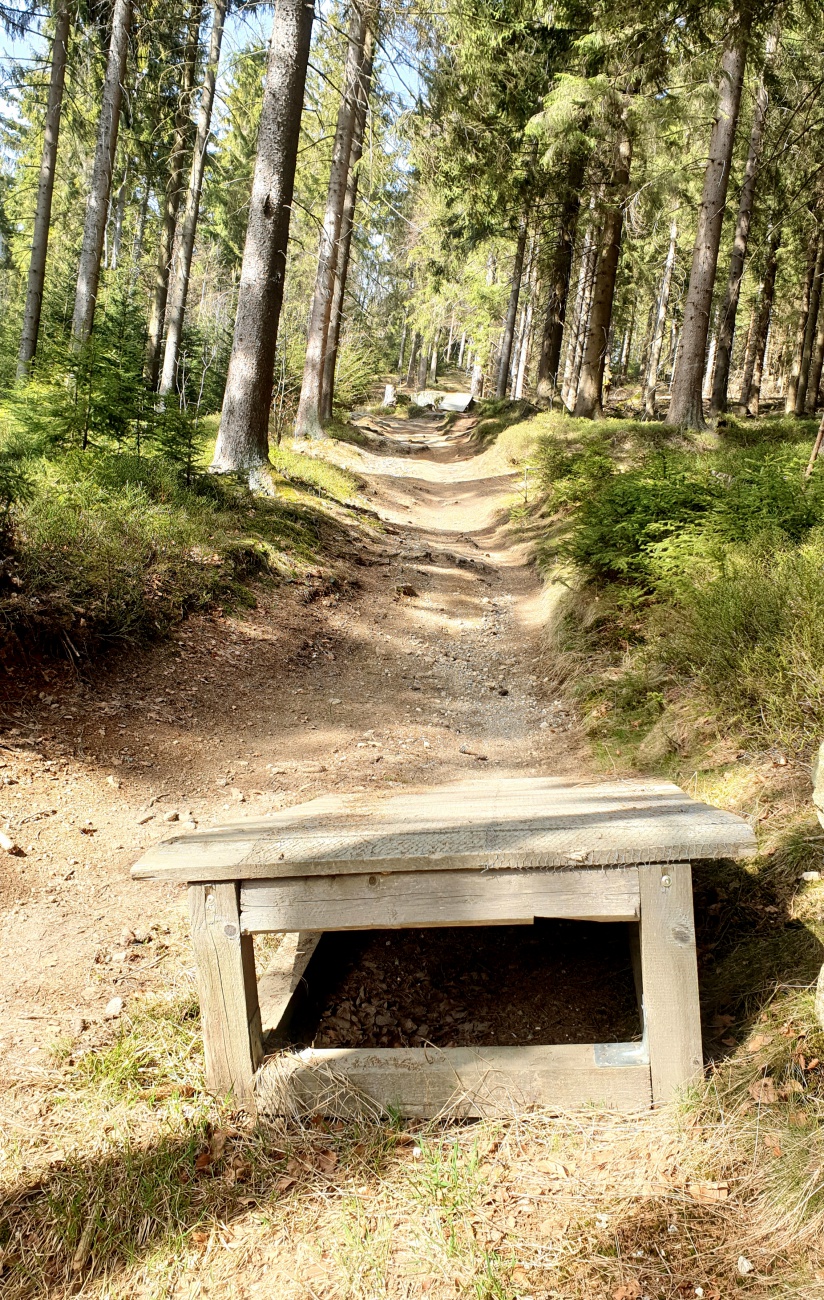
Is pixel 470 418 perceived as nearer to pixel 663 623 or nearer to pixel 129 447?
pixel 129 447

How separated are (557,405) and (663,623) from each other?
815 inches

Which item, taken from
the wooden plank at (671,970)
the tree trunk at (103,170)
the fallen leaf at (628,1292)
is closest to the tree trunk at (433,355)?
the tree trunk at (103,170)

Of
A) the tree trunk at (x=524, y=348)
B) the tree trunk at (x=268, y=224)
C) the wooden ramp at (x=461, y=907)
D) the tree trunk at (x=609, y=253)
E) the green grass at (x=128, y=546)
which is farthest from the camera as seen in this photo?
the tree trunk at (x=524, y=348)

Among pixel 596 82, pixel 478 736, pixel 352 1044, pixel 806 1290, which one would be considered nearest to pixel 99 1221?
pixel 352 1044

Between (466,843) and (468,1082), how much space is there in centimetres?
84

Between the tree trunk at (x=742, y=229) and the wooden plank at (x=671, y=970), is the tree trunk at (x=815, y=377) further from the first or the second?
the wooden plank at (x=671, y=970)

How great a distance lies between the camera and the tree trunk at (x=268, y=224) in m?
9.79

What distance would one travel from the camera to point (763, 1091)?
250cm

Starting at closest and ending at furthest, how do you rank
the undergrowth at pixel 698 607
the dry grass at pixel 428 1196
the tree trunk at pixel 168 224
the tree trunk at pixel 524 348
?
the dry grass at pixel 428 1196 → the undergrowth at pixel 698 607 → the tree trunk at pixel 168 224 → the tree trunk at pixel 524 348

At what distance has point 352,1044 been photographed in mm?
3215

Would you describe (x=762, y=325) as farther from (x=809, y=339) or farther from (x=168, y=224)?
(x=168, y=224)

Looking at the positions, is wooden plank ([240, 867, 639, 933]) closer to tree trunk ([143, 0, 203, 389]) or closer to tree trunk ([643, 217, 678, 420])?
tree trunk ([143, 0, 203, 389])

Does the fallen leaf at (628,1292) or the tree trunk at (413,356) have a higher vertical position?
the tree trunk at (413,356)

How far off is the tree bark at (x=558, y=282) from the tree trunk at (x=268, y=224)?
36.9 feet
